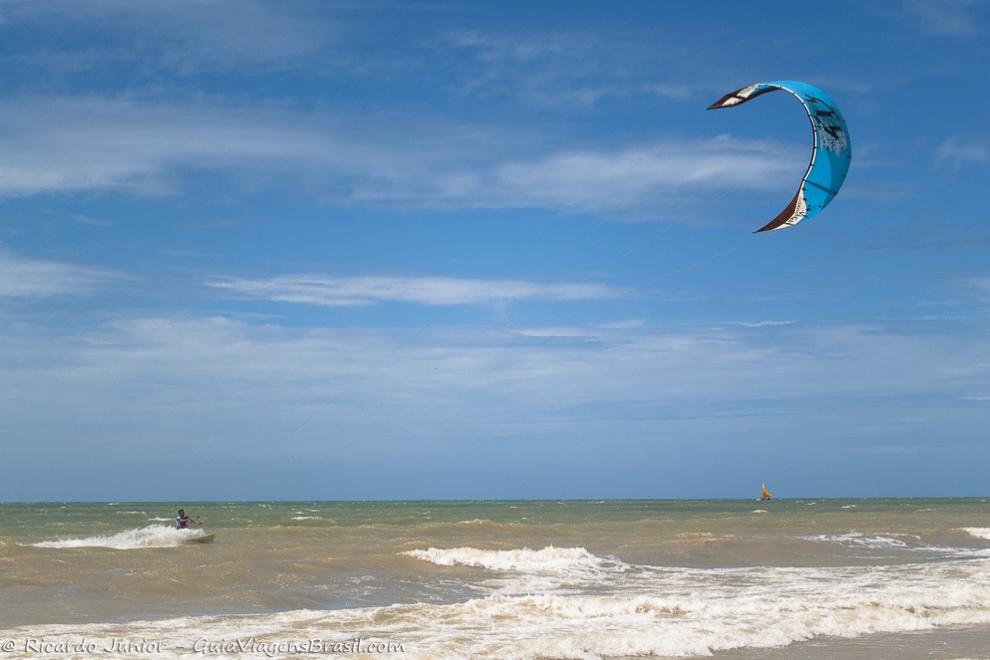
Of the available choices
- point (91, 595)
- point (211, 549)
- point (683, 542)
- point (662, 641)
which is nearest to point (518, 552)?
point (683, 542)

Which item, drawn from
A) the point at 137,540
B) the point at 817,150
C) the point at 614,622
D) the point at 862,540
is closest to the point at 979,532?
the point at 862,540

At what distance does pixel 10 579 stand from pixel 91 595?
2.39 metres

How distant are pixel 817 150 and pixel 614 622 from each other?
760cm

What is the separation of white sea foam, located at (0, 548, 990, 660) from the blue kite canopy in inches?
207

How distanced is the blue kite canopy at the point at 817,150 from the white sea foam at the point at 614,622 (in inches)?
207

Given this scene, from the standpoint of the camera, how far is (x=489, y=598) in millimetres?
13102

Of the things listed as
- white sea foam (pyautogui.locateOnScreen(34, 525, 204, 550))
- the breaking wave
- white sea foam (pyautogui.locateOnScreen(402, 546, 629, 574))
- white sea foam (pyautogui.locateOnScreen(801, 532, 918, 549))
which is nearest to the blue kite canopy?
white sea foam (pyautogui.locateOnScreen(402, 546, 629, 574))

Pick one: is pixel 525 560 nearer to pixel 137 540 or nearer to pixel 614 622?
pixel 614 622

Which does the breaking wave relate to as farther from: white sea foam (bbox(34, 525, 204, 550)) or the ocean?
white sea foam (bbox(34, 525, 204, 550))

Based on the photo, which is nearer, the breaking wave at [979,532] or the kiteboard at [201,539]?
the kiteboard at [201,539]

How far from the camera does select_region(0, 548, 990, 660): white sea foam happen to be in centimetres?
995

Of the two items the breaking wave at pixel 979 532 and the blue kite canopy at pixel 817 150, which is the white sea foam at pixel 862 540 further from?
the blue kite canopy at pixel 817 150

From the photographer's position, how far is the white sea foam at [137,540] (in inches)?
986

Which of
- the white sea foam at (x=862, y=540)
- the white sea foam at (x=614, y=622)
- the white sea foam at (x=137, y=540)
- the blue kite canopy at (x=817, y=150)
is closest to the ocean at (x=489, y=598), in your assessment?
the white sea foam at (x=614, y=622)
